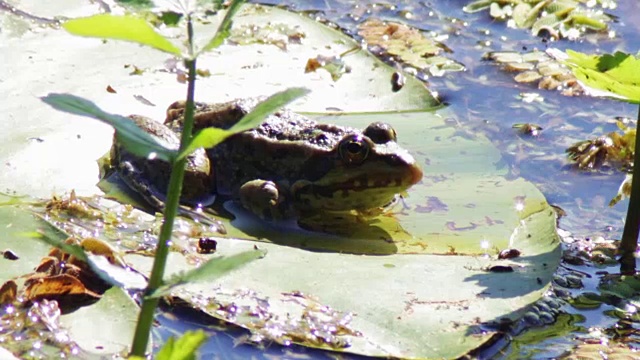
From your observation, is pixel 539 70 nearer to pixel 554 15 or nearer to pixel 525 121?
pixel 525 121

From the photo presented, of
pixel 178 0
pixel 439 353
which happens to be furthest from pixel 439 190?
pixel 178 0

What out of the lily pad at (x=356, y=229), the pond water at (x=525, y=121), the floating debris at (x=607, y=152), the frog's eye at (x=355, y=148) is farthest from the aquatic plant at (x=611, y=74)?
the floating debris at (x=607, y=152)

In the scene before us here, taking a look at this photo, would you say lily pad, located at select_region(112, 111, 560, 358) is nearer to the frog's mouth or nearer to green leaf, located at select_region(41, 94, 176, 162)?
the frog's mouth

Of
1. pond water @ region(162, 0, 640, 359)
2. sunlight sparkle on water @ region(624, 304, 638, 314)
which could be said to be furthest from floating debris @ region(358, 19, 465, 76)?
sunlight sparkle on water @ region(624, 304, 638, 314)

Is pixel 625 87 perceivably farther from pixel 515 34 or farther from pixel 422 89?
pixel 515 34

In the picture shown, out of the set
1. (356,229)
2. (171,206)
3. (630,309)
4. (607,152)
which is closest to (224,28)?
(171,206)

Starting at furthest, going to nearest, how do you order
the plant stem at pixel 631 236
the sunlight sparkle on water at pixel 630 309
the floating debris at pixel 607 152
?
the floating debris at pixel 607 152 → the plant stem at pixel 631 236 → the sunlight sparkle on water at pixel 630 309

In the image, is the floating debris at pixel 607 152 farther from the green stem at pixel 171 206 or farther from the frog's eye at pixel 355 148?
the green stem at pixel 171 206
